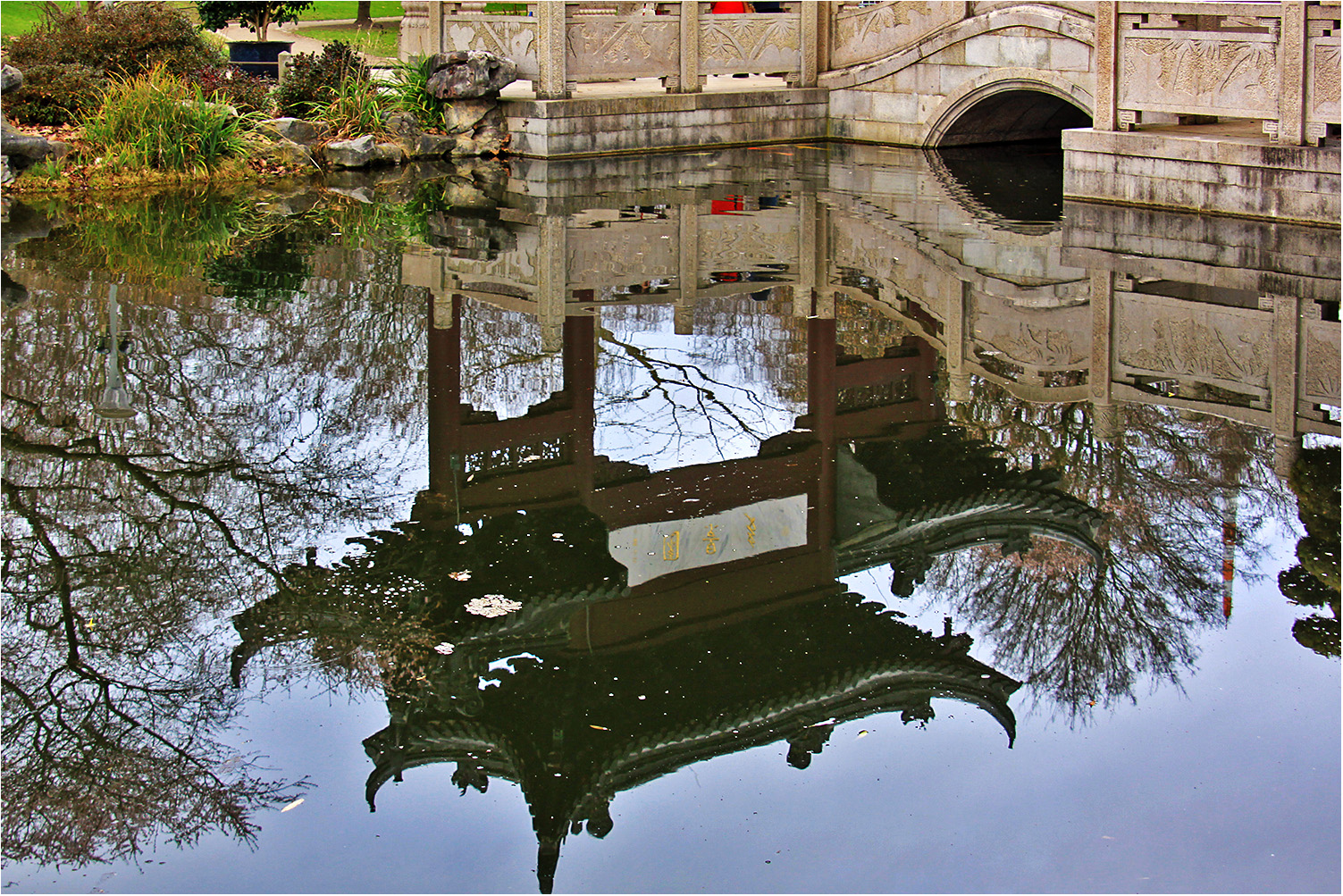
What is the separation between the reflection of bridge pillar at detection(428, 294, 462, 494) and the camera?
808 cm

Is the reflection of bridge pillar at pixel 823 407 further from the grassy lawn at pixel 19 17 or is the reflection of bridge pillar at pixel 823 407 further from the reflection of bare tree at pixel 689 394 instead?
the grassy lawn at pixel 19 17

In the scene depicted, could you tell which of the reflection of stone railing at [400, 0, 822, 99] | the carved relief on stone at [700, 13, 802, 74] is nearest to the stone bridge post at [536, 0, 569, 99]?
the reflection of stone railing at [400, 0, 822, 99]

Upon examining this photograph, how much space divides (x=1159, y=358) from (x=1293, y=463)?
78.0 inches

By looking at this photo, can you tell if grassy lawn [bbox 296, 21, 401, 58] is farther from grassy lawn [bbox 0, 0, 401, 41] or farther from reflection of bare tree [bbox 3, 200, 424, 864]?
reflection of bare tree [bbox 3, 200, 424, 864]

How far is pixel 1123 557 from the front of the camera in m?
6.84

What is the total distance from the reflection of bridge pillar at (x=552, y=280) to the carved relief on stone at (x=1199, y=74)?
5.77 metres

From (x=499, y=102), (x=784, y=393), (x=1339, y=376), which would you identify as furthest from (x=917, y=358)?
(x=499, y=102)

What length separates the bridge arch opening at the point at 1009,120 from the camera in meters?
20.5

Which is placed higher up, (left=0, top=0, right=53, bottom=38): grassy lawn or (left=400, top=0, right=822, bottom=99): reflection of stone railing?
(left=0, top=0, right=53, bottom=38): grassy lawn

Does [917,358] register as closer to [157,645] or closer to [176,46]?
[157,645]

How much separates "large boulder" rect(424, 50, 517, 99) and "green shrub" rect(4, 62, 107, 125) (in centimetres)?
419

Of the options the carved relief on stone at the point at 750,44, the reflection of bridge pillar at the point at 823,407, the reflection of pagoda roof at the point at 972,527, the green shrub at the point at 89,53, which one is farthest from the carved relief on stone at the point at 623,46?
the reflection of pagoda roof at the point at 972,527

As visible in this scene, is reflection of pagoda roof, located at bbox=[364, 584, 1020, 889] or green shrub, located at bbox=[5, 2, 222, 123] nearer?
reflection of pagoda roof, located at bbox=[364, 584, 1020, 889]

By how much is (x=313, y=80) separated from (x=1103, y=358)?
41.6 feet
